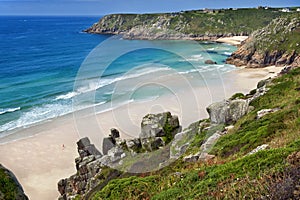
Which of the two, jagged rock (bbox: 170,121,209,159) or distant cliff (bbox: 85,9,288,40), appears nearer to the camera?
jagged rock (bbox: 170,121,209,159)

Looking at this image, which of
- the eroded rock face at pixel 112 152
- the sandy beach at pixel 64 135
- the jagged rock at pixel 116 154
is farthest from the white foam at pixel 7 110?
the jagged rock at pixel 116 154

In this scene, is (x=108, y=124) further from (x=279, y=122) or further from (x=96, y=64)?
(x=96, y=64)

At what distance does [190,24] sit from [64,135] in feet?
342

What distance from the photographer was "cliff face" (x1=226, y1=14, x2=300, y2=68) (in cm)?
5816

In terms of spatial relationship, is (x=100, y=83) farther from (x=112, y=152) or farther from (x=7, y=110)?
(x=112, y=152)

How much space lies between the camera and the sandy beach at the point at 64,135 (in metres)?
22.2

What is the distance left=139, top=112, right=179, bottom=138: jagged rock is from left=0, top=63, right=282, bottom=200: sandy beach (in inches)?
266

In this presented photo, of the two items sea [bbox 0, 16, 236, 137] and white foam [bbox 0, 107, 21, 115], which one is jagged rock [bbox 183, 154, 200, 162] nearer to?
sea [bbox 0, 16, 236, 137]

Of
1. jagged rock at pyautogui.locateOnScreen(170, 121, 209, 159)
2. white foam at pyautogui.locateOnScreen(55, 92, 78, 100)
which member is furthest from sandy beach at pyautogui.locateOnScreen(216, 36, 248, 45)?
jagged rock at pyautogui.locateOnScreen(170, 121, 209, 159)

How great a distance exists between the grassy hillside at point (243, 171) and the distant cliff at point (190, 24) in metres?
91.0

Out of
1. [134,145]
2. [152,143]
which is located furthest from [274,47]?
[134,145]

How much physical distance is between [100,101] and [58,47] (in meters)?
55.2

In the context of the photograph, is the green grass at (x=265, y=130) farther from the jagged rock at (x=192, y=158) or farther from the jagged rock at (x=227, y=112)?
the jagged rock at (x=227, y=112)

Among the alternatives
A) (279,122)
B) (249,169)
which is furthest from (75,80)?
(249,169)
